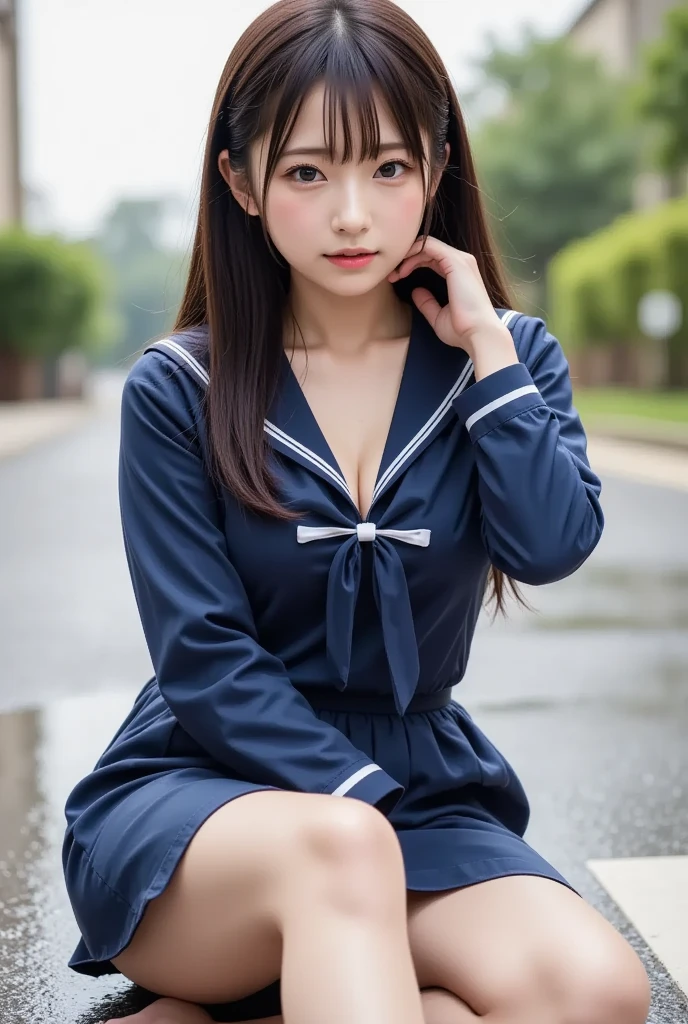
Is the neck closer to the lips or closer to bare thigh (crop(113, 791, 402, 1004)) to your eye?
the lips

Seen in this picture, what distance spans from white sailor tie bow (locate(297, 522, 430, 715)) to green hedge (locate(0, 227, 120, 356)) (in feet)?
118

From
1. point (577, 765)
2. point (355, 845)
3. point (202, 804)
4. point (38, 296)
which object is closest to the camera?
point (355, 845)

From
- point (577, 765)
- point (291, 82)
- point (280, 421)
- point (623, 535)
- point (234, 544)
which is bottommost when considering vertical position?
point (623, 535)

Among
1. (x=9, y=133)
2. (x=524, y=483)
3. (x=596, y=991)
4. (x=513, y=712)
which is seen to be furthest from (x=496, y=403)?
(x=9, y=133)

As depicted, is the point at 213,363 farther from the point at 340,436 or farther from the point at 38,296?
the point at 38,296

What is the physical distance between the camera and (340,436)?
2.39m

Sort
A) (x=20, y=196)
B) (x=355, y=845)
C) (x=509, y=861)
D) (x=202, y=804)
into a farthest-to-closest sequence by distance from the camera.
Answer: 1. (x=20, y=196)
2. (x=509, y=861)
3. (x=202, y=804)
4. (x=355, y=845)

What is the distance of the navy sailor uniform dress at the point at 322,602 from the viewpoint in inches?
83.1

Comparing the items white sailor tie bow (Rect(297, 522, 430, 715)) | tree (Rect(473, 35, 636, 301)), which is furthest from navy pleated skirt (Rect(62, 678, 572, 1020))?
tree (Rect(473, 35, 636, 301))

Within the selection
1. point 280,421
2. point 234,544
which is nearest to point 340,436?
point 280,421

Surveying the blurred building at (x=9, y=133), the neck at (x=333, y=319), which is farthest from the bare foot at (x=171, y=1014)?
the blurred building at (x=9, y=133)

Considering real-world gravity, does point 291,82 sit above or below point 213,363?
above

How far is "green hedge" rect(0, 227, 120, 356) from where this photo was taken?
3681 cm

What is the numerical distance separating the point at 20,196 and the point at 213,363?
4498cm
